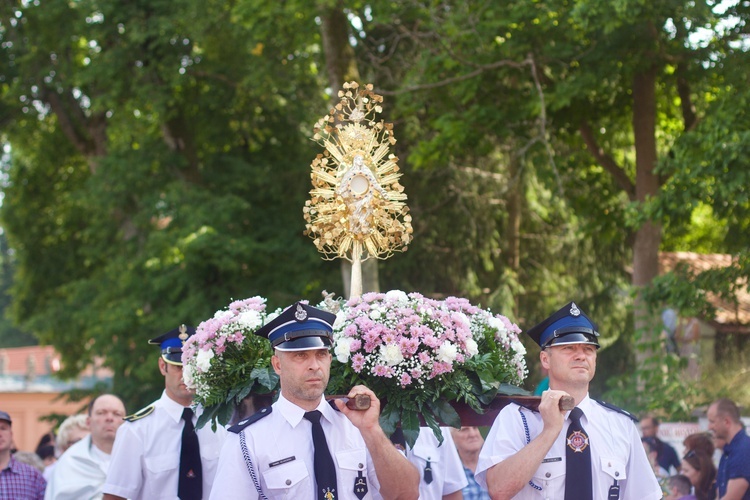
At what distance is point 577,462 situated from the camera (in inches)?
217

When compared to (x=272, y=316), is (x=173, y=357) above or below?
below

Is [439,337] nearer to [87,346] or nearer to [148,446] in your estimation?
[148,446]

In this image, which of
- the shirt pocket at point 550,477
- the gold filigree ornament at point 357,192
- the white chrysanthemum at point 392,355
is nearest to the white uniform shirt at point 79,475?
the gold filigree ornament at point 357,192

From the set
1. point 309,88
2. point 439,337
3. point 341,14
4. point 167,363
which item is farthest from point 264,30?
point 439,337

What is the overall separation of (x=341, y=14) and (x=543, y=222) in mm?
6277

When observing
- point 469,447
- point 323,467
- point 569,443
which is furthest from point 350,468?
point 469,447

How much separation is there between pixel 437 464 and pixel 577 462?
1.41 meters

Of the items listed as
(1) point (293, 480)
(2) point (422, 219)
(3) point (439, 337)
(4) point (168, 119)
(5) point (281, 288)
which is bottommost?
(1) point (293, 480)

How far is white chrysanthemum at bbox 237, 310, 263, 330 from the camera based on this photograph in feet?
20.7

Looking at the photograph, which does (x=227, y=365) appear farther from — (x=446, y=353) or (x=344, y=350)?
(x=446, y=353)

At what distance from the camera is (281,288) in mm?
21125

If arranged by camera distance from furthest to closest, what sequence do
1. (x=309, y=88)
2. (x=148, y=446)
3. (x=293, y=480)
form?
(x=309, y=88) < (x=148, y=446) < (x=293, y=480)

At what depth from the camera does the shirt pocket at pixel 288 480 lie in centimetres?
509

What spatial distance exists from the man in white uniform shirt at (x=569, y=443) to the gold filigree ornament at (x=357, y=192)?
5.39 feet
